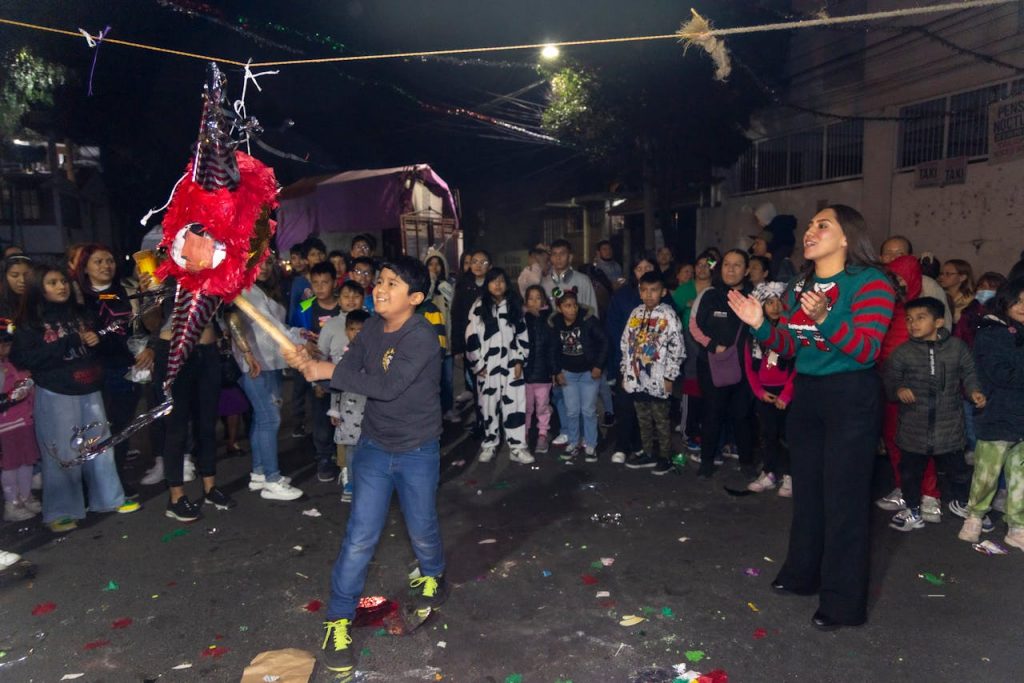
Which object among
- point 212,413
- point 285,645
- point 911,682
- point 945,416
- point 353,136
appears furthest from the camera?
point 353,136

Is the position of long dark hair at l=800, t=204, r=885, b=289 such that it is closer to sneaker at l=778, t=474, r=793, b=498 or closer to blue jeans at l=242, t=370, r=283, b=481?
sneaker at l=778, t=474, r=793, b=498

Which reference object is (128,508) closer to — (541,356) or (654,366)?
(541,356)

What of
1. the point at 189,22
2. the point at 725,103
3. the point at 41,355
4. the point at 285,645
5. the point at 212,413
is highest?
the point at 189,22

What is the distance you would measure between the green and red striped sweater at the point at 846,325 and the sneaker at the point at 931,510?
210 cm

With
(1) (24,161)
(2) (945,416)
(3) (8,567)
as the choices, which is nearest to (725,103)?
(2) (945,416)

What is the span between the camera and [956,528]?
4.54 meters

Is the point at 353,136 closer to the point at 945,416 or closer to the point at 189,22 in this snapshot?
the point at 189,22

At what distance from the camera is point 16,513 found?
4.91 meters

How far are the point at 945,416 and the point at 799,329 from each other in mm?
1915

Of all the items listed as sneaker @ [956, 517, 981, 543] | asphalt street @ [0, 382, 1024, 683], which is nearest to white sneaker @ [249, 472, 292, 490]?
asphalt street @ [0, 382, 1024, 683]

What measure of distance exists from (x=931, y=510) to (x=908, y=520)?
274mm

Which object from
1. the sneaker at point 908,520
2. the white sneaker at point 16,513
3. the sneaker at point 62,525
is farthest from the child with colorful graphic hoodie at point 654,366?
the white sneaker at point 16,513

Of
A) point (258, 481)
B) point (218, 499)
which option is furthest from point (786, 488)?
point (218, 499)

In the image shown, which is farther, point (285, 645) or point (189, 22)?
point (189, 22)
